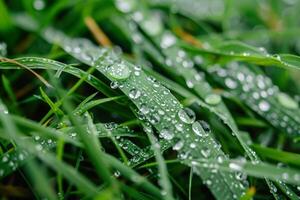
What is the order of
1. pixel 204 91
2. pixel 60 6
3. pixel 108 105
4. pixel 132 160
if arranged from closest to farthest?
pixel 132 160 → pixel 108 105 → pixel 204 91 → pixel 60 6

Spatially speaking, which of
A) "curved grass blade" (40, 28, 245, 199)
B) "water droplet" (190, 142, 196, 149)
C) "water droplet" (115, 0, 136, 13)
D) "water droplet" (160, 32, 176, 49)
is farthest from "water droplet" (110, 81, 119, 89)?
"water droplet" (115, 0, 136, 13)

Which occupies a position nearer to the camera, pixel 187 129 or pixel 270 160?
pixel 187 129

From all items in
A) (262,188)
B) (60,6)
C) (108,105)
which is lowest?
(262,188)

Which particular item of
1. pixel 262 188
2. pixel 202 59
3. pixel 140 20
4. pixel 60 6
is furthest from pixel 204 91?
pixel 60 6

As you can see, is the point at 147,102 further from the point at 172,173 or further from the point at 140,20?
the point at 140,20

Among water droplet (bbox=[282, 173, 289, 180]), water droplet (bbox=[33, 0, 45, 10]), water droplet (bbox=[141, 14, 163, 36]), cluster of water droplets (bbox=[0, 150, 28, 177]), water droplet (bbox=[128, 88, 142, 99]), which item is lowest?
water droplet (bbox=[282, 173, 289, 180])

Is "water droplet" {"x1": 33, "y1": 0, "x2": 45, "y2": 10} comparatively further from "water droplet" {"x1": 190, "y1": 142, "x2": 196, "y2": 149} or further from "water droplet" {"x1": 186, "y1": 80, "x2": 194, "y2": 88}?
"water droplet" {"x1": 190, "y1": 142, "x2": 196, "y2": 149}
